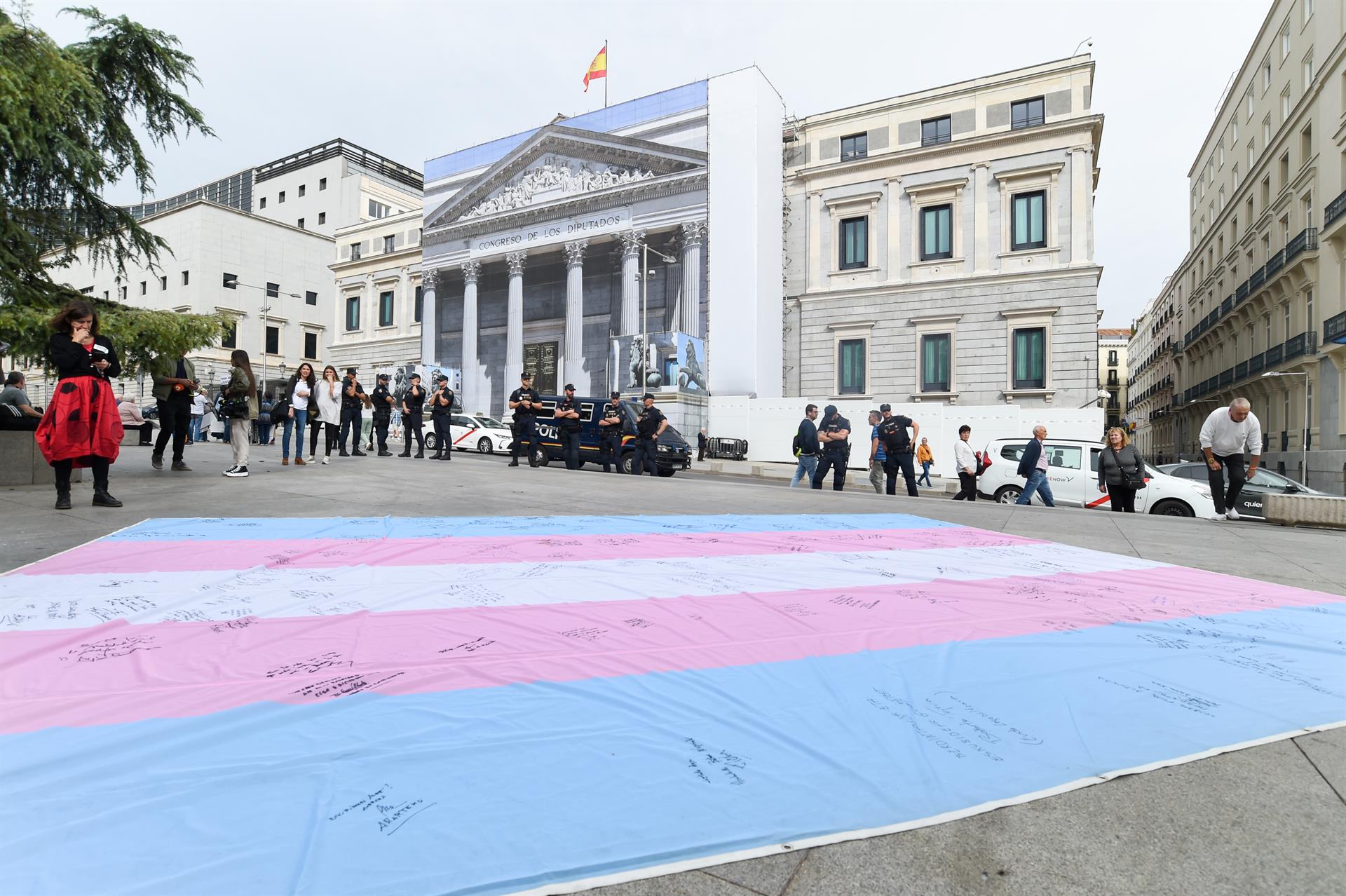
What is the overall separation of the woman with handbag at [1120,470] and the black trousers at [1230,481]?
0.81 meters

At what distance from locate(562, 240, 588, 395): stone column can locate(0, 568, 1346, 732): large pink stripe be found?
2971 cm

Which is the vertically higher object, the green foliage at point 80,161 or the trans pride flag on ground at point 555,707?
the green foliage at point 80,161

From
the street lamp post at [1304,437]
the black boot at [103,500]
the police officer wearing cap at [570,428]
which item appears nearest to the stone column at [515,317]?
the police officer wearing cap at [570,428]

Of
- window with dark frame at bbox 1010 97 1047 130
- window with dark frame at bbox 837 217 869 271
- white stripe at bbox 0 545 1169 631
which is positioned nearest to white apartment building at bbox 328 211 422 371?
window with dark frame at bbox 837 217 869 271

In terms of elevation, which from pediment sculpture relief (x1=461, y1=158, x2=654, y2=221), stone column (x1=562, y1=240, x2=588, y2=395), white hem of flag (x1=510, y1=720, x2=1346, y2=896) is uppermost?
pediment sculpture relief (x1=461, y1=158, x2=654, y2=221)

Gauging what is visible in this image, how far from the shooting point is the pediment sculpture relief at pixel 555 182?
3142 centimetres

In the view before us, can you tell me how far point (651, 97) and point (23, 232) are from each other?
2543cm

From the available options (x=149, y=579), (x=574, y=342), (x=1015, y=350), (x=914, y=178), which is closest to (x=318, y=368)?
(x=574, y=342)

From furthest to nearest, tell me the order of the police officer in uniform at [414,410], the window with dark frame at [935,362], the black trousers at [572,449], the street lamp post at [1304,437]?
the window with dark frame at [935,362]
the street lamp post at [1304,437]
the black trousers at [572,449]
the police officer in uniform at [414,410]

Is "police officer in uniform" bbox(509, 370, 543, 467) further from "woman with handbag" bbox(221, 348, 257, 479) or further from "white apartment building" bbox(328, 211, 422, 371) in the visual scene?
"white apartment building" bbox(328, 211, 422, 371)

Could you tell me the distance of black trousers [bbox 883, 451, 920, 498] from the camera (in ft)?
41.3

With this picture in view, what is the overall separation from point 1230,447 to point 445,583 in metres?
9.98

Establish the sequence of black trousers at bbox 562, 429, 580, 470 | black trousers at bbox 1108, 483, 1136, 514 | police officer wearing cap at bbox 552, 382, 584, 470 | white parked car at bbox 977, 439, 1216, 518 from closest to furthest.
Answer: black trousers at bbox 1108, 483, 1136, 514
white parked car at bbox 977, 439, 1216, 518
police officer wearing cap at bbox 552, 382, 584, 470
black trousers at bbox 562, 429, 580, 470

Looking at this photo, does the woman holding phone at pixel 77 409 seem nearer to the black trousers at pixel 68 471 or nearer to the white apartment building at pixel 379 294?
the black trousers at pixel 68 471
